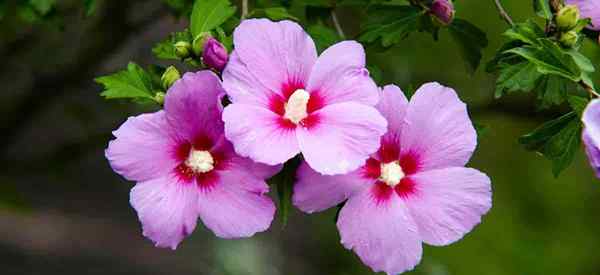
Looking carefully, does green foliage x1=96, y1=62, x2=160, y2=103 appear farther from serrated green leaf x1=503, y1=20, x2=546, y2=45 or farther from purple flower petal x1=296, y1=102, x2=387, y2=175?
serrated green leaf x1=503, y1=20, x2=546, y2=45

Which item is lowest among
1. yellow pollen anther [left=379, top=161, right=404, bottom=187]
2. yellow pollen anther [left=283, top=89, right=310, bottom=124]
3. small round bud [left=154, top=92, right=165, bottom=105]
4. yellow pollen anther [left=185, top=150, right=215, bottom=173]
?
yellow pollen anther [left=379, top=161, right=404, bottom=187]

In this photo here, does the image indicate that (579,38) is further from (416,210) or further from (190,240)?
(190,240)

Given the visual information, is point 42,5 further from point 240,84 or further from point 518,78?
point 518,78

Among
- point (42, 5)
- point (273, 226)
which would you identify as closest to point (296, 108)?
point (42, 5)

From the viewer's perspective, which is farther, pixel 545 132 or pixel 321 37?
pixel 321 37

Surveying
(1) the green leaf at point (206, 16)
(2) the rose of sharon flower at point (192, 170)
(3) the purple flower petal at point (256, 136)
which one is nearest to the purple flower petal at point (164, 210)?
(2) the rose of sharon flower at point (192, 170)

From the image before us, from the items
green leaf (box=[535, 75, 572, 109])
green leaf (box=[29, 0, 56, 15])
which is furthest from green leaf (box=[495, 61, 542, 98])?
green leaf (box=[29, 0, 56, 15])

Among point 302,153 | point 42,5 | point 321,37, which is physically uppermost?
point 302,153

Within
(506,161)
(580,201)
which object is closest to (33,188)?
(506,161)
